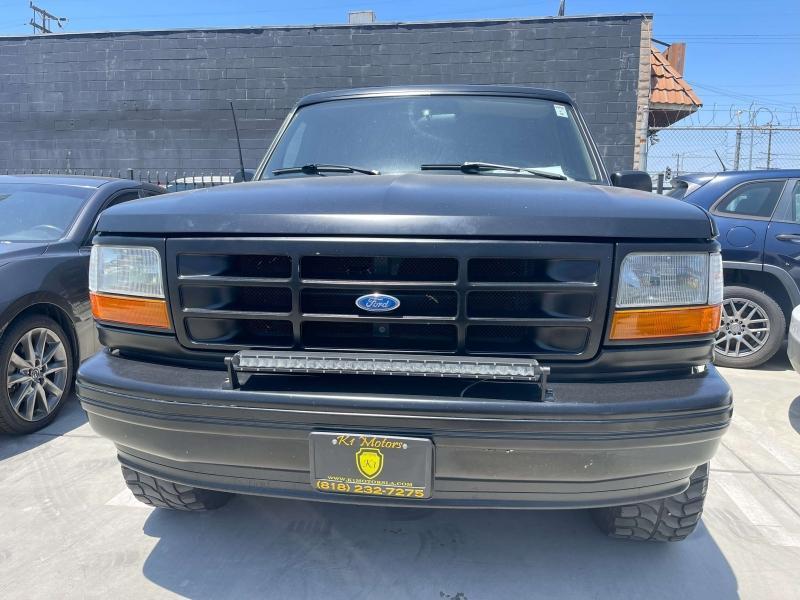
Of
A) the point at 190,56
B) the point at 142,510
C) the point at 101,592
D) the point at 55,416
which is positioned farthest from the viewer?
the point at 190,56

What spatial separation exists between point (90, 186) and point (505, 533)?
13.2 feet

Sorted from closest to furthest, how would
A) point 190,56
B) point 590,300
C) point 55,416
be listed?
point 590,300
point 55,416
point 190,56

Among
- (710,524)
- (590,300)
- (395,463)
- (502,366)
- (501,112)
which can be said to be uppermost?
(501,112)

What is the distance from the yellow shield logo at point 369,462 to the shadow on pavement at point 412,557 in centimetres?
69

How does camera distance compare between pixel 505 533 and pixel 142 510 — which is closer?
pixel 505 533

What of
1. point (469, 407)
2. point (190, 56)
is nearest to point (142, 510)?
point (469, 407)

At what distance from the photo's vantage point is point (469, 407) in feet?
5.31

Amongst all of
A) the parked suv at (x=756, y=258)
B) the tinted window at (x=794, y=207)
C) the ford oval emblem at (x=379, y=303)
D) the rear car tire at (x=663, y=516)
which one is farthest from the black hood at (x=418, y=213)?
the tinted window at (x=794, y=207)

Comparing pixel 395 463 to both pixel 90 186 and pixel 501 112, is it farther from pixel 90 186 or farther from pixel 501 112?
pixel 90 186

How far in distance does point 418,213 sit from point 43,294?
293 centimetres

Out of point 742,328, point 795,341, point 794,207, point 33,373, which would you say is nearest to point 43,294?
point 33,373

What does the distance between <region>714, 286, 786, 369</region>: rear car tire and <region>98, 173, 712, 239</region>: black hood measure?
3.62 meters

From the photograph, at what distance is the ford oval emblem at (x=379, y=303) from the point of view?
175 centimetres

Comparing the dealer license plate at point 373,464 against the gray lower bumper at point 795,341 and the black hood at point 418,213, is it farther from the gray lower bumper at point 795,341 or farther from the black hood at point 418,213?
the gray lower bumper at point 795,341
